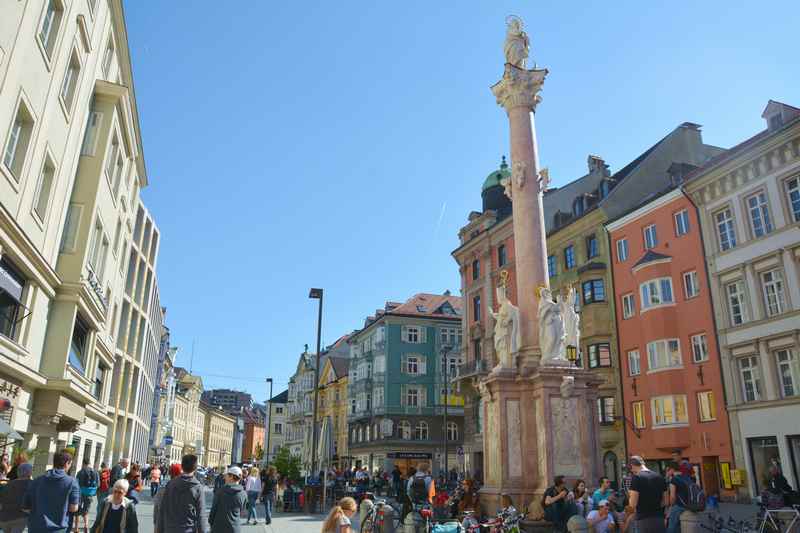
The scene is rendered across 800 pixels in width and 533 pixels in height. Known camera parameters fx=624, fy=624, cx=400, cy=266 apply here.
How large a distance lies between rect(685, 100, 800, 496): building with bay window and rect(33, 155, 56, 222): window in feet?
88.9

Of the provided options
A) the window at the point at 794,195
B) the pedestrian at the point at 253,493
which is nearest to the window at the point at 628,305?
the window at the point at 794,195

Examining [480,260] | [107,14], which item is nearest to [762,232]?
[480,260]

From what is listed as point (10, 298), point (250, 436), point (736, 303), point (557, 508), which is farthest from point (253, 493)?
point (250, 436)

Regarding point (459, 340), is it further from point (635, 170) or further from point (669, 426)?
point (669, 426)

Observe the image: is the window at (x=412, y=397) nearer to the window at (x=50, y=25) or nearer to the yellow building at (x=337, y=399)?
the yellow building at (x=337, y=399)

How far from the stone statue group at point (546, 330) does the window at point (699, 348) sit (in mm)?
15716

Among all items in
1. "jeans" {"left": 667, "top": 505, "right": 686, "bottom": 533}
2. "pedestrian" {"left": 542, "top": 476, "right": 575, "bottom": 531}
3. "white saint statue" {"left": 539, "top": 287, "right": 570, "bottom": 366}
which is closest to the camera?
"jeans" {"left": 667, "top": 505, "right": 686, "bottom": 533}

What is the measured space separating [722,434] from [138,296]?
37105 mm

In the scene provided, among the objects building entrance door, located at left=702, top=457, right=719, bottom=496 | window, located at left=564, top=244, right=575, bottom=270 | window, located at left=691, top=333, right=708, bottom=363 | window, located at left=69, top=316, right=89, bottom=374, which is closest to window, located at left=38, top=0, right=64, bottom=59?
window, located at left=69, top=316, right=89, bottom=374

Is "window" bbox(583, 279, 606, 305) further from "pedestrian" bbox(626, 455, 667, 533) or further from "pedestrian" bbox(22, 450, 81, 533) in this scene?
"pedestrian" bbox(22, 450, 81, 533)

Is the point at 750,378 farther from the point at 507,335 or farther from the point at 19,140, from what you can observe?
the point at 19,140

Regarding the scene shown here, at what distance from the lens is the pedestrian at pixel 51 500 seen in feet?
26.6

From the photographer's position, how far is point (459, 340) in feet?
213

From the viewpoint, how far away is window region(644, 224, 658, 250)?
33.3m
